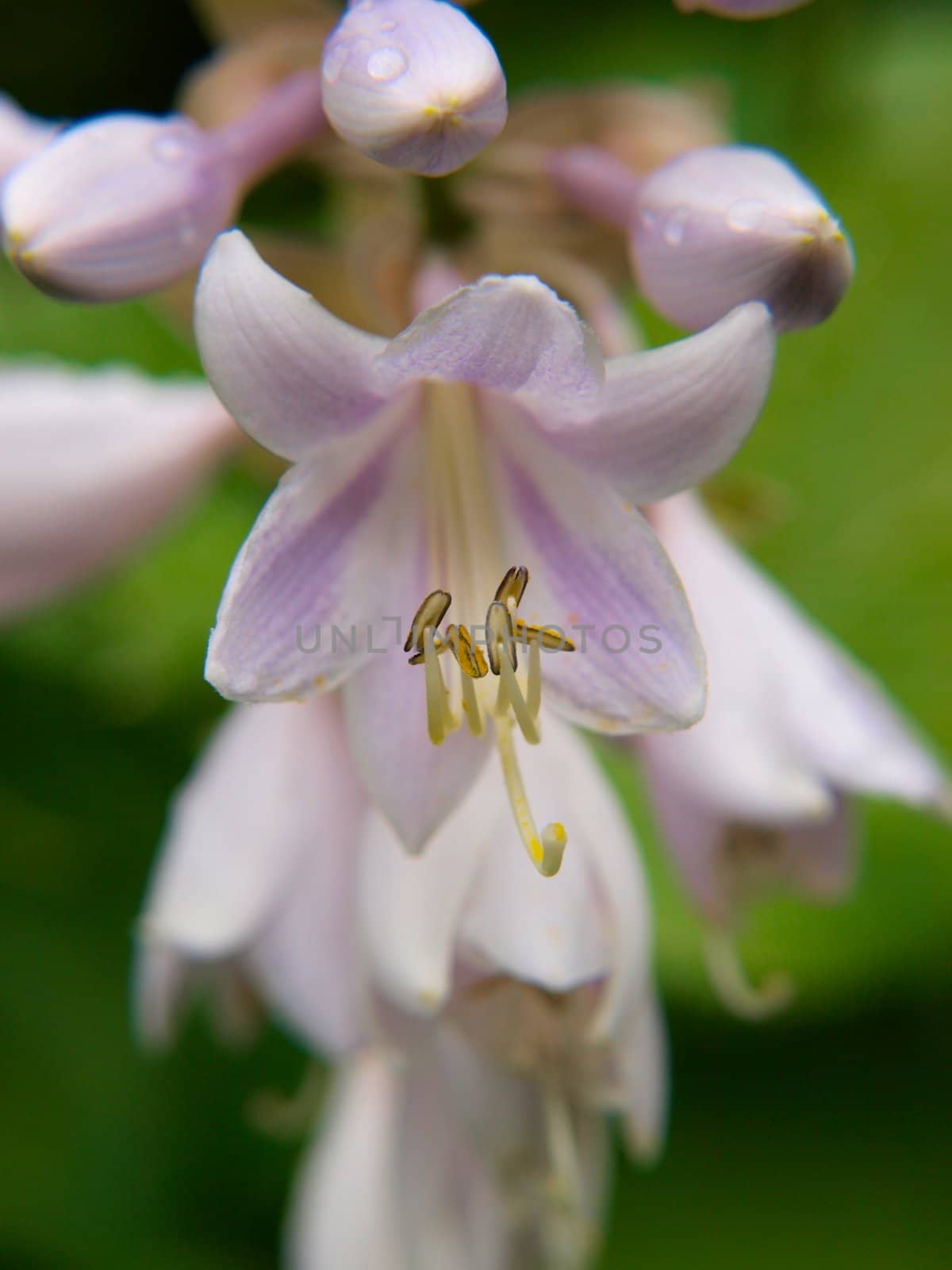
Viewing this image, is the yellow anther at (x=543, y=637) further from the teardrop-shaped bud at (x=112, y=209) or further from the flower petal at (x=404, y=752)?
the teardrop-shaped bud at (x=112, y=209)

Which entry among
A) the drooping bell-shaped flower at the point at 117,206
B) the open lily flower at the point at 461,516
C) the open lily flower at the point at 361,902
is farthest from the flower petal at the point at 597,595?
the drooping bell-shaped flower at the point at 117,206

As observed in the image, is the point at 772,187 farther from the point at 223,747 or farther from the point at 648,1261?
the point at 648,1261

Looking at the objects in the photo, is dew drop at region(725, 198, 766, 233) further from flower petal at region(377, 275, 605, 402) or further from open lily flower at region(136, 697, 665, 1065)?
open lily flower at region(136, 697, 665, 1065)

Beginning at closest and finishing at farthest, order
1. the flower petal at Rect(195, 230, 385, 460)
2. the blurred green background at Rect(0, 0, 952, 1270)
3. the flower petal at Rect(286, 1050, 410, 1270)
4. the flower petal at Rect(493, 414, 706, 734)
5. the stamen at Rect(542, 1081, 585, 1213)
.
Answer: the flower petal at Rect(195, 230, 385, 460) → the flower petal at Rect(493, 414, 706, 734) → the stamen at Rect(542, 1081, 585, 1213) → the flower petal at Rect(286, 1050, 410, 1270) → the blurred green background at Rect(0, 0, 952, 1270)

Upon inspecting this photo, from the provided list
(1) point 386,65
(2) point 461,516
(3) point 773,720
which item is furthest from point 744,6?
(3) point 773,720

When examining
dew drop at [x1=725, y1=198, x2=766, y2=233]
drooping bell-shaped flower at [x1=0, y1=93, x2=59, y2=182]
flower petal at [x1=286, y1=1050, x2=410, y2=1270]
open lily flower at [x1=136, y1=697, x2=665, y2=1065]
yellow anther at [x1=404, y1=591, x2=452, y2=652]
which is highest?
drooping bell-shaped flower at [x1=0, y1=93, x2=59, y2=182]

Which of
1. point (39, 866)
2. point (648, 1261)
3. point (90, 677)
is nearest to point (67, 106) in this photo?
point (90, 677)

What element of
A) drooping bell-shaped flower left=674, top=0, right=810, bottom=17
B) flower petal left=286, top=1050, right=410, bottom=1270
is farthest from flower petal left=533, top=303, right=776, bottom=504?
flower petal left=286, top=1050, right=410, bottom=1270

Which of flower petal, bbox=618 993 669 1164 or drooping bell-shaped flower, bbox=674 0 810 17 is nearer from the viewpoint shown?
drooping bell-shaped flower, bbox=674 0 810 17
